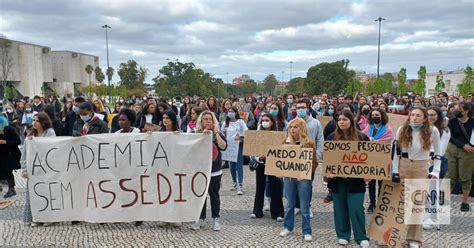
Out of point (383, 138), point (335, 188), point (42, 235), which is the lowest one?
point (42, 235)

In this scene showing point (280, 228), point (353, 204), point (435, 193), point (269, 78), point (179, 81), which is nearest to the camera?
point (353, 204)

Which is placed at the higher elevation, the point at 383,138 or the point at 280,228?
the point at 383,138

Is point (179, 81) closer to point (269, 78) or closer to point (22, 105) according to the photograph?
point (22, 105)

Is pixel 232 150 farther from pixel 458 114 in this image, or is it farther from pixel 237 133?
pixel 458 114

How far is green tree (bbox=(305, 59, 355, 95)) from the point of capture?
234 ft

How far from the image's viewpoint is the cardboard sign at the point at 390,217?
4.70 metres

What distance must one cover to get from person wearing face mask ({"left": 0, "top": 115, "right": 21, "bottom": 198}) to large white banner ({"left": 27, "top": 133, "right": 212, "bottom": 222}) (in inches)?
83.1

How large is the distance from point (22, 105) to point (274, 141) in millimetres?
13004

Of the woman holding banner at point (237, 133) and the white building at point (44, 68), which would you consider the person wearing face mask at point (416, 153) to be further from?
the white building at point (44, 68)

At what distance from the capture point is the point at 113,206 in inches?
216

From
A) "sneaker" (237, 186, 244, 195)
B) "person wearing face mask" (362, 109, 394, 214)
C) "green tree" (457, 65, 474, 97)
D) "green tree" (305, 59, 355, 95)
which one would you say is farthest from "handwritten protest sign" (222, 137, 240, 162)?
"green tree" (305, 59, 355, 95)

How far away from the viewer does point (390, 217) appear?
190 inches

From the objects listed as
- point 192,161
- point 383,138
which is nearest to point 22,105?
point 192,161

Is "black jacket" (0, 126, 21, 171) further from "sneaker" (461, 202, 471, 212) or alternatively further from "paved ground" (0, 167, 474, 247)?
"sneaker" (461, 202, 471, 212)
